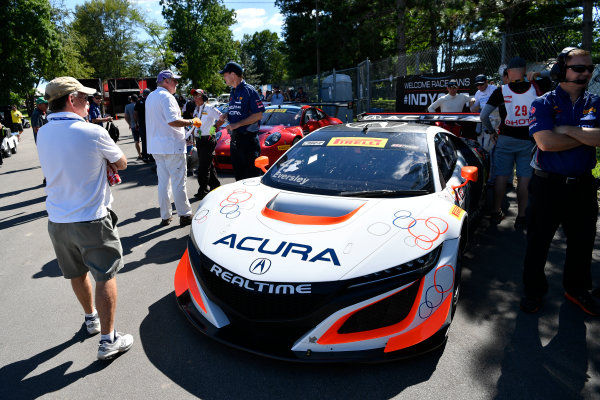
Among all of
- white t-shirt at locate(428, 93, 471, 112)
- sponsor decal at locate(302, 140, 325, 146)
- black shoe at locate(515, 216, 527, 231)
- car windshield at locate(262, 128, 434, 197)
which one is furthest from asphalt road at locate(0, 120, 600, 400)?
white t-shirt at locate(428, 93, 471, 112)

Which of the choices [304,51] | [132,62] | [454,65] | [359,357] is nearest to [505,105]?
[359,357]

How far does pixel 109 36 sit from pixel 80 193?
5517 centimetres

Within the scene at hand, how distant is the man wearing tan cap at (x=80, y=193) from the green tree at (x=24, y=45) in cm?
3261

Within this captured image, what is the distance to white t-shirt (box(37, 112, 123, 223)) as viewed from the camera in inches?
91.8

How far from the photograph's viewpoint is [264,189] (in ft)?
10.8

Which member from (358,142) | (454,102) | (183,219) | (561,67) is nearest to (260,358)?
(358,142)

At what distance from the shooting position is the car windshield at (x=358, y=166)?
300cm

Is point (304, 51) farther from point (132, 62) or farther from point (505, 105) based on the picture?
point (505, 105)

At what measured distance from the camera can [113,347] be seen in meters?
2.48

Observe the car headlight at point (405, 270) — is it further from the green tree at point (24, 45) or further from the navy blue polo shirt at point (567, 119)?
the green tree at point (24, 45)

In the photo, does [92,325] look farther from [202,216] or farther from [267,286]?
[267,286]

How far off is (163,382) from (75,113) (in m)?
1.69

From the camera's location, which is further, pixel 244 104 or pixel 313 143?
pixel 244 104

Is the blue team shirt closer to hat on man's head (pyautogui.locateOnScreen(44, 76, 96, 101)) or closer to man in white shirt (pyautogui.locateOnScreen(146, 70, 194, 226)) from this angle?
man in white shirt (pyautogui.locateOnScreen(146, 70, 194, 226))
